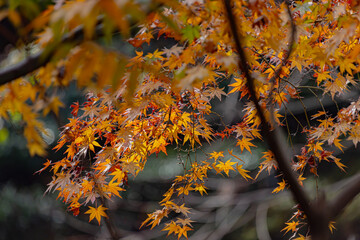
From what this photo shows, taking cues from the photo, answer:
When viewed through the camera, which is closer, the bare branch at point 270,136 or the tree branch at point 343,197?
the bare branch at point 270,136

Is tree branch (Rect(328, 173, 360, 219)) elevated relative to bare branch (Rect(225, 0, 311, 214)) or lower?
lower

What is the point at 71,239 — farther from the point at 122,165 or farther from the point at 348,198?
the point at 348,198

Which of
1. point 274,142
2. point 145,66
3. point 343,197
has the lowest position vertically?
point 343,197

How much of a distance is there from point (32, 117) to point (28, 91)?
0.08m

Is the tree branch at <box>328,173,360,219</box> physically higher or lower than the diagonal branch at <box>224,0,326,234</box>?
lower

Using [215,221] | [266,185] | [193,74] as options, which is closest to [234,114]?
[266,185]

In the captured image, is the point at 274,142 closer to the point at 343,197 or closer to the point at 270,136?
the point at 270,136

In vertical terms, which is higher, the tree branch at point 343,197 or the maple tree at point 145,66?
the maple tree at point 145,66

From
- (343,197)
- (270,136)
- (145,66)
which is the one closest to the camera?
(270,136)

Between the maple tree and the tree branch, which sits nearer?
the maple tree

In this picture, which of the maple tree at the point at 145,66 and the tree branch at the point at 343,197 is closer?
the maple tree at the point at 145,66

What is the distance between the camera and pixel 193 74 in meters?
1.24

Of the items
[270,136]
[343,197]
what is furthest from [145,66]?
[343,197]

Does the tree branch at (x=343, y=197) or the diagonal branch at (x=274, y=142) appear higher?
the diagonal branch at (x=274, y=142)
